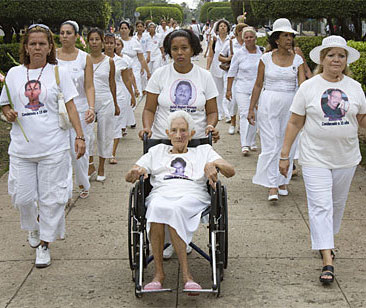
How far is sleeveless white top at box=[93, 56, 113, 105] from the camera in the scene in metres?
7.73

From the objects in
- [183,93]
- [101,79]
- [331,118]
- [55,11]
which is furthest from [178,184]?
[55,11]

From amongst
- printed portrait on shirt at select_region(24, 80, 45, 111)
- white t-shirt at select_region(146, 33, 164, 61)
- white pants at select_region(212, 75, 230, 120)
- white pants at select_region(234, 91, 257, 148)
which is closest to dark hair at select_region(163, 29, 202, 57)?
printed portrait on shirt at select_region(24, 80, 45, 111)

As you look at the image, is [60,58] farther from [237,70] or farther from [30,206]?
[237,70]

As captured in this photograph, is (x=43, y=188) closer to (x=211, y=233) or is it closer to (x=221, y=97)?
(x=211, y=233)

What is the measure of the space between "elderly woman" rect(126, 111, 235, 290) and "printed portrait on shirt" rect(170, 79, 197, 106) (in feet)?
1.32

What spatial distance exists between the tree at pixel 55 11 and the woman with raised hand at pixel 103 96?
321 inches

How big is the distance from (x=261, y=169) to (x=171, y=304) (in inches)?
117

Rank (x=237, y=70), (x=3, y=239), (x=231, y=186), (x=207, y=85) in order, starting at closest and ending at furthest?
(x=207, y=85)
(x=3, y=239)
(x=231, y=186)
(x=237, y=70)

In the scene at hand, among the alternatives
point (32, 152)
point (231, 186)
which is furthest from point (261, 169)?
point (32, 152)

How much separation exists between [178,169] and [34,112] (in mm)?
1223

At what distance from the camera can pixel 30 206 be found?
5.05 m

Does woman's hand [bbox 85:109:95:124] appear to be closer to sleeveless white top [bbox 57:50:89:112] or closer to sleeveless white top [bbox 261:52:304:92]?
sleeveless white top [bbox 57:50:89:112]

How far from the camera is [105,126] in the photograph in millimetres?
7848

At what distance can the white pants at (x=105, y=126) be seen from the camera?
25.6 feet
